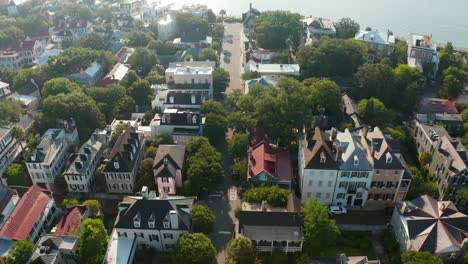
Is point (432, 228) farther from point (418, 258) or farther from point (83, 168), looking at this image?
point (83, 168)

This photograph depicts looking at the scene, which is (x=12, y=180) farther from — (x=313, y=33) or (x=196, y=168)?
(x=313, y=33)

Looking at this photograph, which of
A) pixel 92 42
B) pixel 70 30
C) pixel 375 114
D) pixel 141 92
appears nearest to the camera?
pixel 375 114

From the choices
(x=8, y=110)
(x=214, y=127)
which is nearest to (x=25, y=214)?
(x=8, y=110)

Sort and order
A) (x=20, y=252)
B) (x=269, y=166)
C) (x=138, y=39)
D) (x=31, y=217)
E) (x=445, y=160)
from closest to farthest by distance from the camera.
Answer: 1. (x=20, y=252)
2. (x=31, y=217)
3. (x=269, y=166)
4. (x=445, y=160)
5. (x=138, y=39)

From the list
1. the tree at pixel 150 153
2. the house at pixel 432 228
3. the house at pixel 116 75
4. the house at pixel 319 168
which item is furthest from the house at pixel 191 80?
the house at pixel 432 228

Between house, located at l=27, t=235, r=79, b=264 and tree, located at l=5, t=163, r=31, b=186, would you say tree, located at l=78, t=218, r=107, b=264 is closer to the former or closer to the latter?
house, located at l=27, t=235, r=79, b=264

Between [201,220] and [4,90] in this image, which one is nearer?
[201,220]
